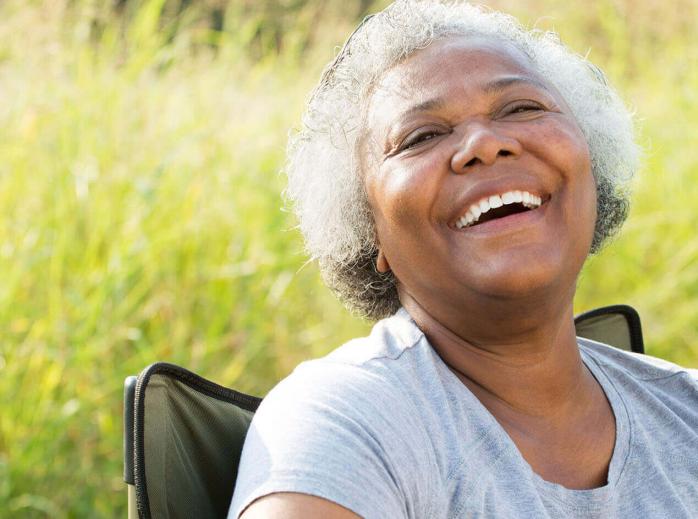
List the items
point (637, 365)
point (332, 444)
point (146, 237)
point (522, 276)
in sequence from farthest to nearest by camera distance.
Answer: point (146, 237), point (637, 365), point (522, 276), point (332, 444)

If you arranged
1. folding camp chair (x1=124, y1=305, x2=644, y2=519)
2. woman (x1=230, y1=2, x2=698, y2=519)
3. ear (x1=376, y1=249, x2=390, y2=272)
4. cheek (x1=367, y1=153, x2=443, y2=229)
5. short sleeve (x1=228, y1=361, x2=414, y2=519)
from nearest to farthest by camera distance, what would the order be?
short sleeve (x1=228, y1=361, x2=414, y2=519)
woman (x1=230, y1=2, x2=698, y2=519)
folding camp chair (x1=124, y1=305, x2=644, y2=519)
cheek (x1=367, y1=153, x2=443, y2=229)
ear (x1=376, y1=249, x2=390, y2=272)

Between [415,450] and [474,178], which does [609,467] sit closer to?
[415,450]

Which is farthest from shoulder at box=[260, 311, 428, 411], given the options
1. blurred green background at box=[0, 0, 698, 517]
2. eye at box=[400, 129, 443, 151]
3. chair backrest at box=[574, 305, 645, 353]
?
blurred green background at box=[0, 0, 698, 517]

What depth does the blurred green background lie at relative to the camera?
124 inches

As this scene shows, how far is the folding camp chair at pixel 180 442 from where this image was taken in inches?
67.2

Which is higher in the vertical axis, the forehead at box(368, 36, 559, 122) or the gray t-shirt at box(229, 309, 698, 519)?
the forehead at box(368, 36, 559, 122)

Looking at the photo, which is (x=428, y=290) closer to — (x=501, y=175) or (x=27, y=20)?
(x=501, y=175)

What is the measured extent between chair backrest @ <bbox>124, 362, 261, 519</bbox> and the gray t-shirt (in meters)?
0.19

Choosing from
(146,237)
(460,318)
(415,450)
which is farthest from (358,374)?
(146,237)

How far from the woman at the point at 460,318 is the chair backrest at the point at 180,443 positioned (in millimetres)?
218

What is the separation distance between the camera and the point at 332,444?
57.8 inches

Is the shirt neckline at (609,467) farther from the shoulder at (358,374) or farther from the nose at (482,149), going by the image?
the nose at (482,149)

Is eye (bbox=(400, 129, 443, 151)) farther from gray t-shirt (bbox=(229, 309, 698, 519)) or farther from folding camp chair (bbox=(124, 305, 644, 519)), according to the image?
folding camp chair (bbox=(124, 305, 644, 519))

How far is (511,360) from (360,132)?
1.73 ft
